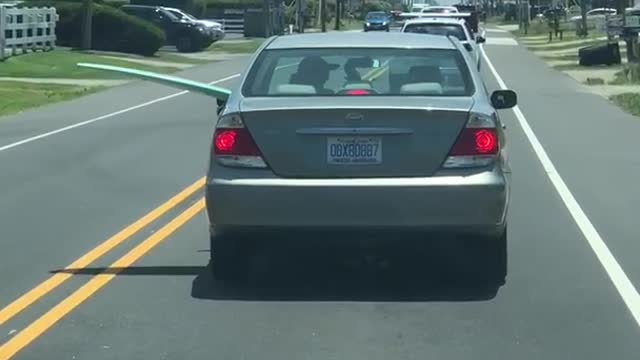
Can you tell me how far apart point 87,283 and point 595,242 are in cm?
419

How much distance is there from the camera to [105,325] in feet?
27.1

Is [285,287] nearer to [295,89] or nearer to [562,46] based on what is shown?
[295,89]

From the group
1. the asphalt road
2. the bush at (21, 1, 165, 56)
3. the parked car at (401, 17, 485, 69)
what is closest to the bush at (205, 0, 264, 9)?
the bush at (21, 1, 165, 56)

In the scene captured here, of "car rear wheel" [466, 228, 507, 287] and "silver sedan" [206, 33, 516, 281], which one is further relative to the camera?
"car rear wheel" [466, 228, 507, 287]

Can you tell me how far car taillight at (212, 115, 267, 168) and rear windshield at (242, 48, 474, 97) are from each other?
46 cm

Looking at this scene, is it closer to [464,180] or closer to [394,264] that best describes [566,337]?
[464,180]

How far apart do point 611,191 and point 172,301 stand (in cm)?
696

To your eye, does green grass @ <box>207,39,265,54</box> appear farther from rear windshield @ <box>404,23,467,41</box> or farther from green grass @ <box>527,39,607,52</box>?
rear windshield @ <box>404,23,467,41</box>

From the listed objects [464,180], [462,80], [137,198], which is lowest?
[137,198]

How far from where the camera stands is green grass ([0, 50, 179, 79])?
127 ft

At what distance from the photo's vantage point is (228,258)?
9.32 metres

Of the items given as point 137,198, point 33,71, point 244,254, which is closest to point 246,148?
point 244,254

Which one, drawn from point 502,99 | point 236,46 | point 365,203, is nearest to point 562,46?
point 236,46

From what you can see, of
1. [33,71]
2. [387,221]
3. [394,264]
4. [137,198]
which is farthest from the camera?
[33,71]
